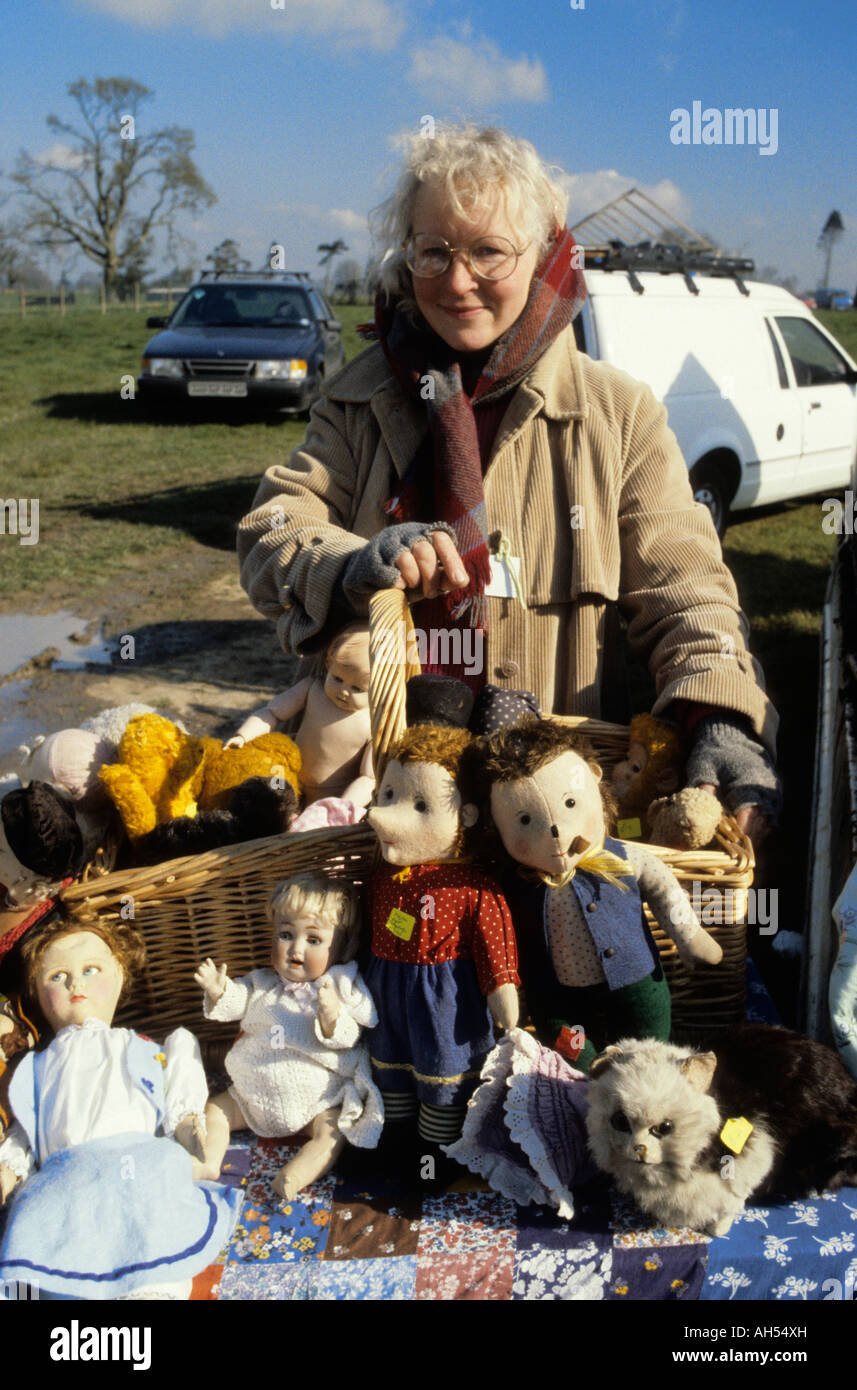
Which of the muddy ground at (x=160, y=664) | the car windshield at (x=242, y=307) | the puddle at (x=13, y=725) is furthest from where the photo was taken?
the car windshield at (x=242, y=307)

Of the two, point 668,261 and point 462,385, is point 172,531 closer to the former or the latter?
point 668,261

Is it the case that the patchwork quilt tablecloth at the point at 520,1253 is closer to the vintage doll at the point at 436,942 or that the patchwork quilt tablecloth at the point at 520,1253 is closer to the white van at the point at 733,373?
the vintage doll at the point at 436,942

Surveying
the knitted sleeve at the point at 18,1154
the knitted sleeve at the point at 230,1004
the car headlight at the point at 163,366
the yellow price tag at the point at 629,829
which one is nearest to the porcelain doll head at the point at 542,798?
the yellow price tag at the point at 629,829

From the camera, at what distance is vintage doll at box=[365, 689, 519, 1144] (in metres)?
1.78

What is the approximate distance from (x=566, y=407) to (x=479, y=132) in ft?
1.99

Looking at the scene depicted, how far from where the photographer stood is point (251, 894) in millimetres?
1971

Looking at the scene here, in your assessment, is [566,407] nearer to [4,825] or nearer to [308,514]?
[308,514]

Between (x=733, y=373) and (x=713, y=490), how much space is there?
733 mm

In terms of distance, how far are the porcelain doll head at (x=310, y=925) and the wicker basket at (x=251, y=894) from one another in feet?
0.24

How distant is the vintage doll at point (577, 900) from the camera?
69.5 inches

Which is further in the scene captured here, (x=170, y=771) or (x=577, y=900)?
(x=170, y=771)

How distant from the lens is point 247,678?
5273 mm

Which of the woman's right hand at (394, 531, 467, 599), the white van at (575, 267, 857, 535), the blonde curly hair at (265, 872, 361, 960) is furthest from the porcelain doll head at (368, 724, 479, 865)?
the white van at (575, 267, 857, 535)

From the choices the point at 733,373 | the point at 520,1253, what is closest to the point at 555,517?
the point at 520,1253
